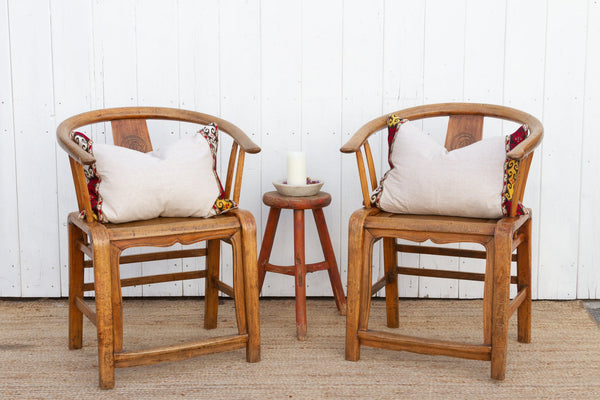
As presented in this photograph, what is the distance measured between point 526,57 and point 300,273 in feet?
4.36

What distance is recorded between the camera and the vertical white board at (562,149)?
2.78 meters

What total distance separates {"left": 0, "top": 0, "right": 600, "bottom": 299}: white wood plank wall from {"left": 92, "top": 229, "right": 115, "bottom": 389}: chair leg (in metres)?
1.00

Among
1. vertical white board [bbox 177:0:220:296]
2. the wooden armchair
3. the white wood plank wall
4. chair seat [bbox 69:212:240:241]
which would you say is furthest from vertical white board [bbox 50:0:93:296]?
chair seat [bbox 69:212:240:241]

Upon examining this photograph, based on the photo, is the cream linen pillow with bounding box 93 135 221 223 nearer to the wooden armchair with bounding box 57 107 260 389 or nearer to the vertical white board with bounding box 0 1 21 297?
the wooden armchair with bounding box 57 107 260 389

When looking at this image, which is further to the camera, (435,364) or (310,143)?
(310,143)

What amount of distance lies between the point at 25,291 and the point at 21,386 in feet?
3.24

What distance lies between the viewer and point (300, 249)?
8.23 ft

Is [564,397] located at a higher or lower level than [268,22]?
lower

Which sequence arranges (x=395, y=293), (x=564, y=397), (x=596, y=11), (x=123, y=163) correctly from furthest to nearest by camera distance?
(x=596, y=11) < (x=395, y=293) < (x=123, y=163) < (x=564, y=397)

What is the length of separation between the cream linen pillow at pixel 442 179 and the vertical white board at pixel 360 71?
55cm

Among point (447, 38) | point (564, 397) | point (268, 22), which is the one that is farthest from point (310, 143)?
point (564, 397)

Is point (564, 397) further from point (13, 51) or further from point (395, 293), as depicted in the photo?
point (13, 51)

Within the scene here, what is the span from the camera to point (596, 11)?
2766 millimetres

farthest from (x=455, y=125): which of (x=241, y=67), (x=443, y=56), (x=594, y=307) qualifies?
(x=594, y=307)
